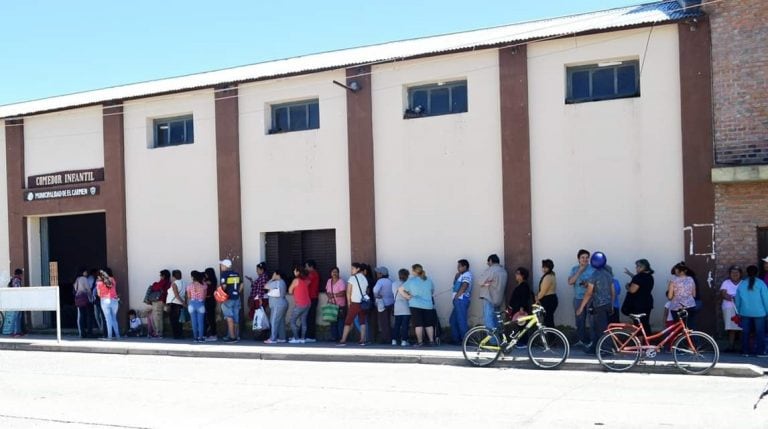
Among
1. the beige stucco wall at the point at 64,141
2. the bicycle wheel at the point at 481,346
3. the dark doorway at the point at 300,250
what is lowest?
the bicycle wheel at the point at 481,346

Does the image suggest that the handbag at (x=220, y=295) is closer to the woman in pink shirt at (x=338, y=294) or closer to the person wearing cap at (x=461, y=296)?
the woman in pink shirt at (x=338, y=294)

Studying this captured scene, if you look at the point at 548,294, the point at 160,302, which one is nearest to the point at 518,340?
the point at 548,294

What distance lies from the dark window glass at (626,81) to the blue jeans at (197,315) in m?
9.80

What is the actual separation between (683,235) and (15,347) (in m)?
14.6

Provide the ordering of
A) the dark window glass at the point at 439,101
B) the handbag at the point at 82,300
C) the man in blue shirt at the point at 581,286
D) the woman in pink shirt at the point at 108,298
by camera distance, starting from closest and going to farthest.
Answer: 1. the man in blue shirt at the point at 581,286
2. the dark window glass at the point at 439,101
3. the woman in pink shirt at the point at 108,298
4. the handbag at the point at 82,300

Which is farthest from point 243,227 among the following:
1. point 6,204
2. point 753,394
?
point 753,394

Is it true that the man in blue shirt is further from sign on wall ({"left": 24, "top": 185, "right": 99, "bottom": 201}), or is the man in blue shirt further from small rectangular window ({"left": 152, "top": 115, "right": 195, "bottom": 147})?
sign on wall ({"left": 24, "top": 185, "right": 99, "bottom": 201})

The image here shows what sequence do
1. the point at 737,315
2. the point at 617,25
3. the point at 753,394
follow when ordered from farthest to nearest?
the point at 617,25
the point at 737,315
the point at 753,394


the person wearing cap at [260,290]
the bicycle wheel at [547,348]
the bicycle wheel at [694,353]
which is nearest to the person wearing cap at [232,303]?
the person wearing cap at [260,290]

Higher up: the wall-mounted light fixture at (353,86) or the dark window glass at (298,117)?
the wall-mounted light fixture at (353,86)

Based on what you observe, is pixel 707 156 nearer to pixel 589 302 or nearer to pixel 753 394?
pixel 589 302

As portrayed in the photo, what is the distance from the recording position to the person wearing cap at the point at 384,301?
1717 cm

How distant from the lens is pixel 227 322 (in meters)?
19.0

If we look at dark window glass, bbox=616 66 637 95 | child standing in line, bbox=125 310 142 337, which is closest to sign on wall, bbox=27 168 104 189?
child standing in line, bbox=125 310 142 337
